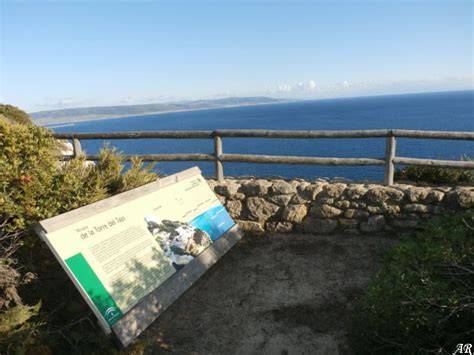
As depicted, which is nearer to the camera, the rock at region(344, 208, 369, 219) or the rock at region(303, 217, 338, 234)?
the rock at region(344, 208, 369, 219)

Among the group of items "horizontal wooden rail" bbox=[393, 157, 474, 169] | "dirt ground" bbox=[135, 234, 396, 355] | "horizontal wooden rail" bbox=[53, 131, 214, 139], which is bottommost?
"dirt ground" bbox=[135, 234, 396, 355]

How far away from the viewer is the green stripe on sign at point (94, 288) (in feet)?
12.2

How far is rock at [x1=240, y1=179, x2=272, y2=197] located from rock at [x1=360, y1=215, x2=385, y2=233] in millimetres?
1918

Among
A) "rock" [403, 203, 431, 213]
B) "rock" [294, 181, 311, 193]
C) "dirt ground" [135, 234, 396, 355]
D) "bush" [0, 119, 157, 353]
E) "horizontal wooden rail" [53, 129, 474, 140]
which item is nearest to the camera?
"bush" [0, 119, 157, 353]

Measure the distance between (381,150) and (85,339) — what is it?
35.1 meters

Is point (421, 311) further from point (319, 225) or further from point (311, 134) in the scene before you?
point (311, 134)

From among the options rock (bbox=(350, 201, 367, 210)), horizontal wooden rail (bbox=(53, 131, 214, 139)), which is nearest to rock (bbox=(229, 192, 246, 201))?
horizontal wooden rail (bbox=(53, 131, 214, 139))

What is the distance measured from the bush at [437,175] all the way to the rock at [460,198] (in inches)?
32.5

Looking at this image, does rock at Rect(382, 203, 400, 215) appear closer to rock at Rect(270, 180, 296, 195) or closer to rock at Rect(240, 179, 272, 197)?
rock at Rect(270, 180, 296, 195)

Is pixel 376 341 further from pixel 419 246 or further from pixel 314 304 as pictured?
pixel 419 246

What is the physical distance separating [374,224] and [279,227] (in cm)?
175

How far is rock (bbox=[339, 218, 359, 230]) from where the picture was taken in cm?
671

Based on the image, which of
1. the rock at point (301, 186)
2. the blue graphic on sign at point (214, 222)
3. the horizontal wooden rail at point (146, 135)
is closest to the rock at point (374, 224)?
the rock at point (301, 186)

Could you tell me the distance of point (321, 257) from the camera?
6.12m
